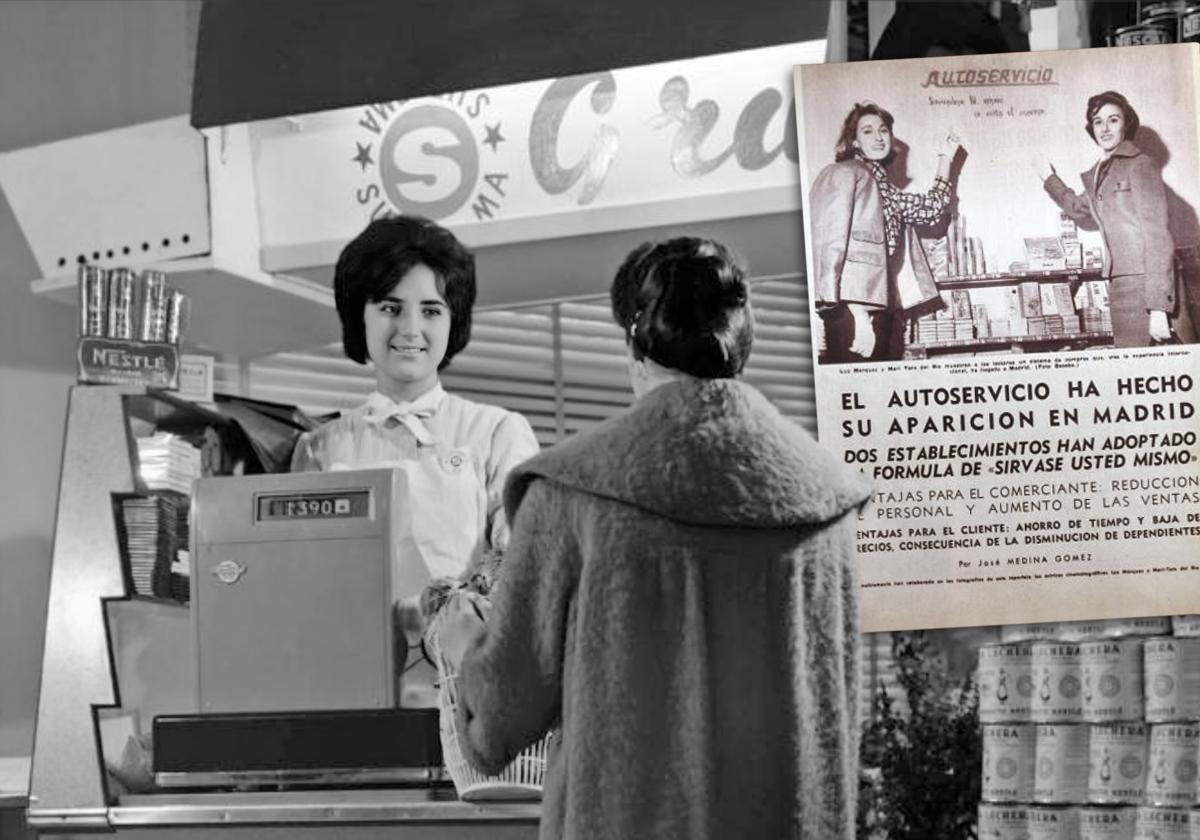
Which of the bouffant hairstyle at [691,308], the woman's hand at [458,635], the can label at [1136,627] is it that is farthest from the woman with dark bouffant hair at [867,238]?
the can label at [1136,627]

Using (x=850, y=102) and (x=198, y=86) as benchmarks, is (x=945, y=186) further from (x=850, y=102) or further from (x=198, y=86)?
(x=198, y=86)

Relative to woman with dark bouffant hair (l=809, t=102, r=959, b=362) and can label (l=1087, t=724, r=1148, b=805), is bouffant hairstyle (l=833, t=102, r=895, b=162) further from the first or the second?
can label (l=1087, t=724, r=1148, b=805)

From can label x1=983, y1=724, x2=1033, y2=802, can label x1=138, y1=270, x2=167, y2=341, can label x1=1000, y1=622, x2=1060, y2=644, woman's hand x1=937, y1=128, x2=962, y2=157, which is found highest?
can label x1=138, y1=270, x2=167, y2=341

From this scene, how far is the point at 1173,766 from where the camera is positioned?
3.50 meters

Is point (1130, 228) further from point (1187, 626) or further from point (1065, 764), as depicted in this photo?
point (1065, 764)

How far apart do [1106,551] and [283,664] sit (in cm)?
167

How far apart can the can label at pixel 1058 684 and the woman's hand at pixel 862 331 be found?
1.69 metres

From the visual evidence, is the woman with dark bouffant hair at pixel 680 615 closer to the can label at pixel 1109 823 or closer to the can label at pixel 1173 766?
the can label at pixel 1173 766

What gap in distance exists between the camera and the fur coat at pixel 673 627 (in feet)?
7.64

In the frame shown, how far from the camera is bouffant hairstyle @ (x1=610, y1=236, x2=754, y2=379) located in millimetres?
2430

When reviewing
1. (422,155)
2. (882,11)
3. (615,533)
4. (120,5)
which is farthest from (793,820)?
(120,5)

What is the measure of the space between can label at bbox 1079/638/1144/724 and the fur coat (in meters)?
1.42

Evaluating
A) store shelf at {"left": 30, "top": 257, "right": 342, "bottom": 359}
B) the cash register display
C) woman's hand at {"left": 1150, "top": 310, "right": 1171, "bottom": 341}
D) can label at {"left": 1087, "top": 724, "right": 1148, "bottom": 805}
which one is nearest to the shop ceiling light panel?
store shelf at {"left": 30, "top": 257, "right": 342, "bottom": 359}

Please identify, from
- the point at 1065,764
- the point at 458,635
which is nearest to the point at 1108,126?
the point at 458,635
